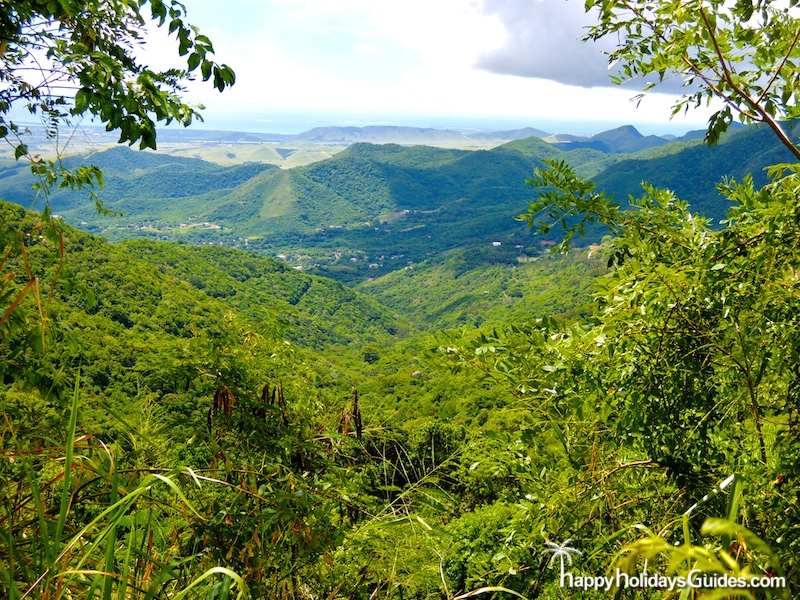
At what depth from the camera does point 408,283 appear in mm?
137625

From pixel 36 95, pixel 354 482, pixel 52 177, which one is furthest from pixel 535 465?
A: pixel 36 95

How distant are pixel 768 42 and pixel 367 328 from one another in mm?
96499

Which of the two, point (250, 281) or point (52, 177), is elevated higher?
point (52, 177)

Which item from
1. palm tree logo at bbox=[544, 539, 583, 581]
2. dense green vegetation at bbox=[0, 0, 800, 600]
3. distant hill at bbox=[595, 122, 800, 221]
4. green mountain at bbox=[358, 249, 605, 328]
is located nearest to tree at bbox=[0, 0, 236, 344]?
dense green vegetation at bbox=[0, 0, 800, 600]

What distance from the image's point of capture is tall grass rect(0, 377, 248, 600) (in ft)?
3.63

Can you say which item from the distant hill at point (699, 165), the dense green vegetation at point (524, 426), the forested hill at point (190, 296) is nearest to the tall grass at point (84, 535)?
the dense green vegetation at point (524, 426)

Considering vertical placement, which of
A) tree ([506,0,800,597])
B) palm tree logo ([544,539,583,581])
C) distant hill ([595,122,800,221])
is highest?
distant hill ([595,122,800,221])

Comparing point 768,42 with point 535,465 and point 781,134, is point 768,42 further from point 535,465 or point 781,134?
point 535,465

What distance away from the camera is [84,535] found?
1.57 metres

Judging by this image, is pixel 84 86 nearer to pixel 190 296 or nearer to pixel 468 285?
pixel 190 296

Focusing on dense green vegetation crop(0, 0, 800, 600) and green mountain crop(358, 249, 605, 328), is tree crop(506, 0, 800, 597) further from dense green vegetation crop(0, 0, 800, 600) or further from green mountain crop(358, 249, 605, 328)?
green mountain crop(358, 249, 605, 328)

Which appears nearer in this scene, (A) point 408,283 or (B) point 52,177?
(B) point 52,177

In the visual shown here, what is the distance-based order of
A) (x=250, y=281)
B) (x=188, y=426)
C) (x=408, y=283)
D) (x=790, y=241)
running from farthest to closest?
1. (x=408, y=283)
2. (x=250, y=281)
3. (x=188, y=426)
4. (x=790, y=241)

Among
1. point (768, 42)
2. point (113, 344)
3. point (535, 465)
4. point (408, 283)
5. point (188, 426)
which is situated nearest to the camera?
point (768, 42)
